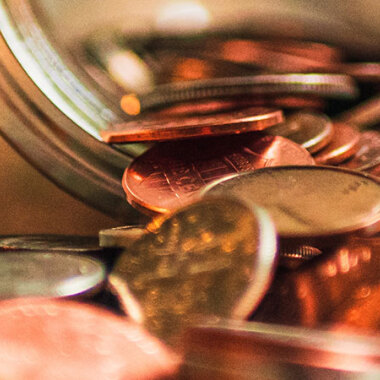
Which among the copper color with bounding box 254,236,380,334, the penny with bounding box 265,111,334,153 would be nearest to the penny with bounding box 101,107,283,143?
the penny with bounding box 265,111,334,153

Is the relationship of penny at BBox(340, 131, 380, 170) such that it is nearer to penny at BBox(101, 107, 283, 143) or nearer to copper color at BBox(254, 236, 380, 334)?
penny at BBox(101, 107, 283, 143)

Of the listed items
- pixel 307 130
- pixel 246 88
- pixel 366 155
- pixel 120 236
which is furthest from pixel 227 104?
pixel 120 236

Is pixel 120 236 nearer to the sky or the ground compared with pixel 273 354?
nearer to the sky

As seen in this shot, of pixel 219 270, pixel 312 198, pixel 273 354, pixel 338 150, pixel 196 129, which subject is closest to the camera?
pixel 273 354

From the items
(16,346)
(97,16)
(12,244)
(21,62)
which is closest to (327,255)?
(16,346)

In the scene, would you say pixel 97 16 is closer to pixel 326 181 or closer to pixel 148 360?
→ pixel 326 181

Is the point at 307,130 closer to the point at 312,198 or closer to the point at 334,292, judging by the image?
the point at 312,198

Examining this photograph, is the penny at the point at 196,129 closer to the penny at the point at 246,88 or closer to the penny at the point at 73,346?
the penny at the point at 246,88
